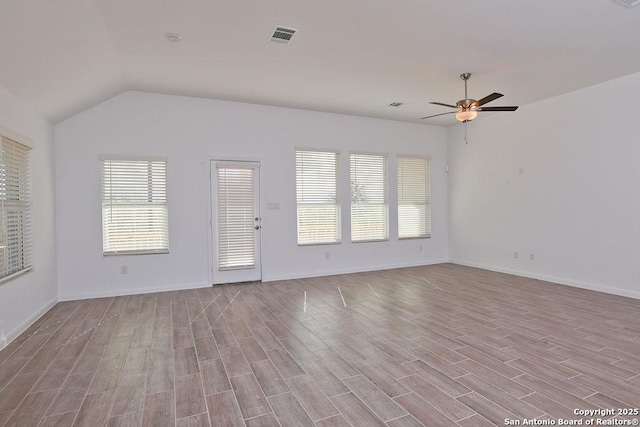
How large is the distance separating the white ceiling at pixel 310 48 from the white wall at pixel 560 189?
1.91 ft

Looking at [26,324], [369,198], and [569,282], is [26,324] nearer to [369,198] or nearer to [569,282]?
[369,198]

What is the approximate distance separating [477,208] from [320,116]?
12.2ft

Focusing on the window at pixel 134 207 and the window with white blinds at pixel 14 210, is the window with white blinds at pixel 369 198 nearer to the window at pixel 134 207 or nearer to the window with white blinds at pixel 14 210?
the window at pixel 134 207

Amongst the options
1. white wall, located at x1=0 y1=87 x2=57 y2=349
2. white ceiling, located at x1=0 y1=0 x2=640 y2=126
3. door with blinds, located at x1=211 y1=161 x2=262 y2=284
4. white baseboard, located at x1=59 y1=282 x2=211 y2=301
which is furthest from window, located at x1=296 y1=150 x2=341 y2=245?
white wall, located at x1=0 y1=87 x2=57 y2=349

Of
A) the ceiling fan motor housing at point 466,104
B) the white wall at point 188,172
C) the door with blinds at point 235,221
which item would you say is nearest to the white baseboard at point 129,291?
the white wall at point 188,172

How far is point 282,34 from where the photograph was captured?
3.62 metres

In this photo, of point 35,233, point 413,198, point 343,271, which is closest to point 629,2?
point 413,198

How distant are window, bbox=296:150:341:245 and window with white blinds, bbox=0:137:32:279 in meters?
3.84

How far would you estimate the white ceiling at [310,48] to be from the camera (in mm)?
3080

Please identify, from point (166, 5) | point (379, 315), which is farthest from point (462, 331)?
point (166, 5)

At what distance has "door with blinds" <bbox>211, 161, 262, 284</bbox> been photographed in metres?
5.83

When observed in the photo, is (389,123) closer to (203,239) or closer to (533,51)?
(533,51)

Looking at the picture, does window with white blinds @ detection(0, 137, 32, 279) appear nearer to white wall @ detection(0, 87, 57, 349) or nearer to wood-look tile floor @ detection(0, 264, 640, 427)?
white wall @ detection(0, 87, 57, 349)

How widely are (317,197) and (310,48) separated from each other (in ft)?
10.2
